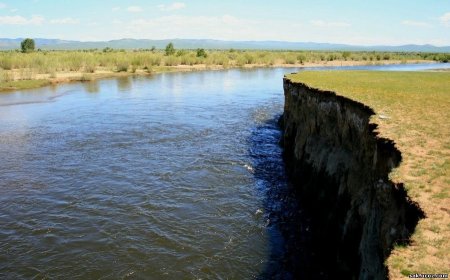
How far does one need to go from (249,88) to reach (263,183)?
30502 mm

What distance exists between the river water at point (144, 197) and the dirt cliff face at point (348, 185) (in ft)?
3.52

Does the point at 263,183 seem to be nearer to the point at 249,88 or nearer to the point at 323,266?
the point at 323,266

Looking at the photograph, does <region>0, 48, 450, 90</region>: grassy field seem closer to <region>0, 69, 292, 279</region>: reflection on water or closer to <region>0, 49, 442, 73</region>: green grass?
<region>0, 49, 442, 73</region>: green grass

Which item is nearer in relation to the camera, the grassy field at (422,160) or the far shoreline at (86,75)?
the grassy field at (422,160)

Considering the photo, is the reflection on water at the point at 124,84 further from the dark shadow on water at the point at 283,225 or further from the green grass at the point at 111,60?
the dark shadow on water at the point at 283,225

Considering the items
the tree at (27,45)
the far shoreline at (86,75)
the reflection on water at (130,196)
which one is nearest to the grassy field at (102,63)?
the far shoreline at (86,75)

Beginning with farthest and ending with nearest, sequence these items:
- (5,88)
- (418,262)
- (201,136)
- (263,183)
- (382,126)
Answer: (5,88), (201,136), (263,183), (382,126), (418,262)

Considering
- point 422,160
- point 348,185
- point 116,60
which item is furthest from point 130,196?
point 116,60

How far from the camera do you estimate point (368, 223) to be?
900 cm

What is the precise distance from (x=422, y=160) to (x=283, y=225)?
5.62m

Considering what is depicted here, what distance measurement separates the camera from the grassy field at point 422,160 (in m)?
5.77

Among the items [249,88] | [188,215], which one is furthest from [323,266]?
[249,88]

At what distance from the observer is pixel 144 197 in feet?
50.1

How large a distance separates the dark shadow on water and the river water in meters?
0.06
